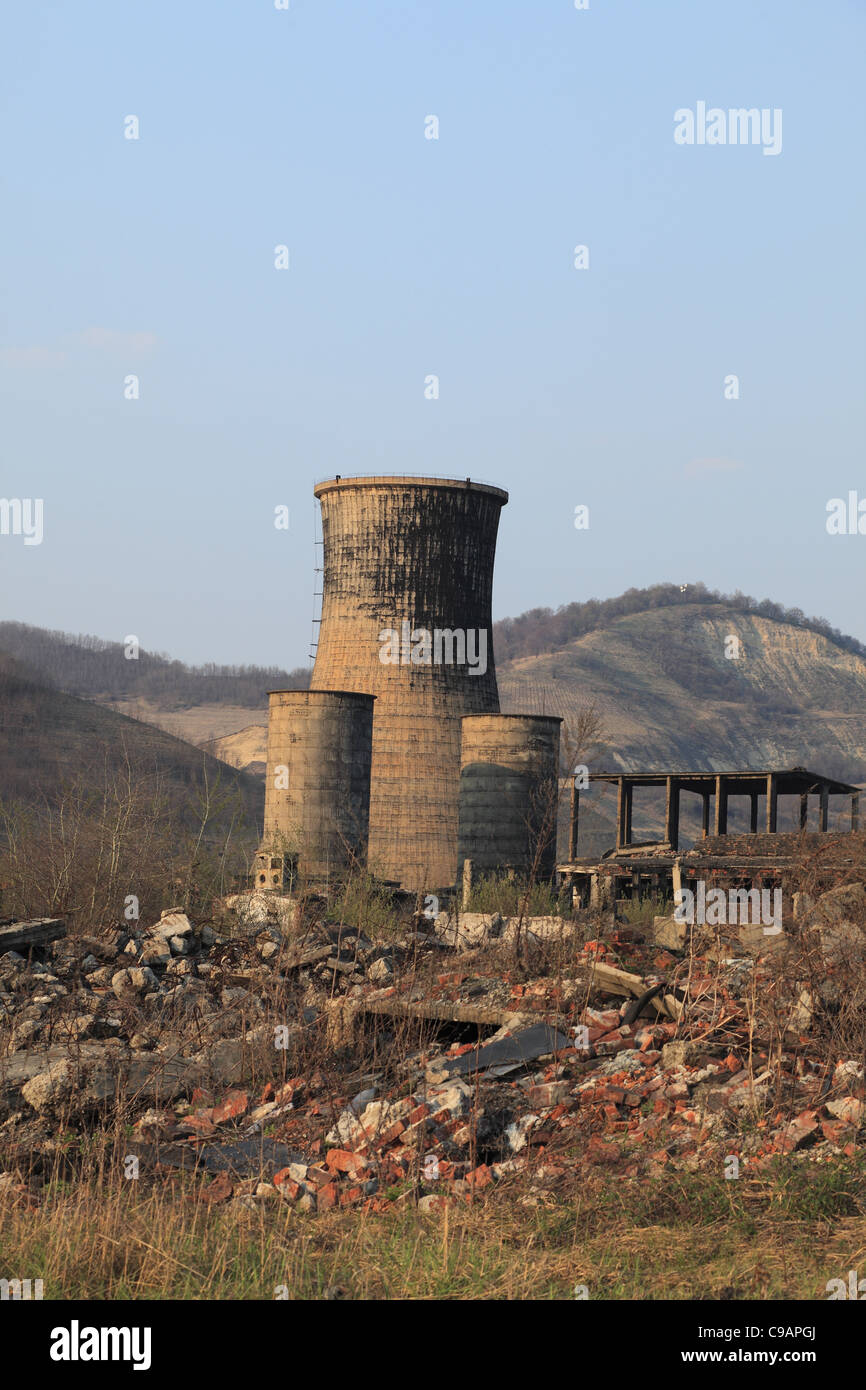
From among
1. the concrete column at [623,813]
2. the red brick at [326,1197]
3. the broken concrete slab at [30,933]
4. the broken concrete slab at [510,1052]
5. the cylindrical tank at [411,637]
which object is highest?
the cylindrical tank at [411,637]

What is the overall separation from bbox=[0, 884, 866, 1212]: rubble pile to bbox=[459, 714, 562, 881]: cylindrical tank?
39.6 feet

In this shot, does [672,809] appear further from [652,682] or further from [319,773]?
[652,682]

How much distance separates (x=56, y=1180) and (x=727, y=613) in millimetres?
173344

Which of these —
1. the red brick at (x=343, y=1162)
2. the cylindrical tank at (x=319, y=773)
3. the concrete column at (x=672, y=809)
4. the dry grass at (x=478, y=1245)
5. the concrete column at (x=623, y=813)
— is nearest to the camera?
the dry grass at (x=478, y=1245)

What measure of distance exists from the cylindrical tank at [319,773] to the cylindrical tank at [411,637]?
5.98m

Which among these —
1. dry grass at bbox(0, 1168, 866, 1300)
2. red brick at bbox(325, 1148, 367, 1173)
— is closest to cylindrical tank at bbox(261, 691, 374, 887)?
red brick at bbox(325, 1148, 367, 1173)

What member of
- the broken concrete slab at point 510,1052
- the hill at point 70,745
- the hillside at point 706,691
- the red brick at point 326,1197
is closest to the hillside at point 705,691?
the hillside at point 706,691

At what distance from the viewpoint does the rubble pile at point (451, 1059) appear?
811 cm

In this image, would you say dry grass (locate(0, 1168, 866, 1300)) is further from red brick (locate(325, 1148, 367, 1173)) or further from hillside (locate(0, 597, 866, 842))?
hillside (locate(0, 597, 866, 842))

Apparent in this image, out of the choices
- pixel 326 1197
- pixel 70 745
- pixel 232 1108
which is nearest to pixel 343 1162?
pixel 326 1197

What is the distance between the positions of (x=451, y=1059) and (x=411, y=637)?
2289 cm

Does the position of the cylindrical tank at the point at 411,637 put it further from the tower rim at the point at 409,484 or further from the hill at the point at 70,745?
the hill at the point at 70,745
